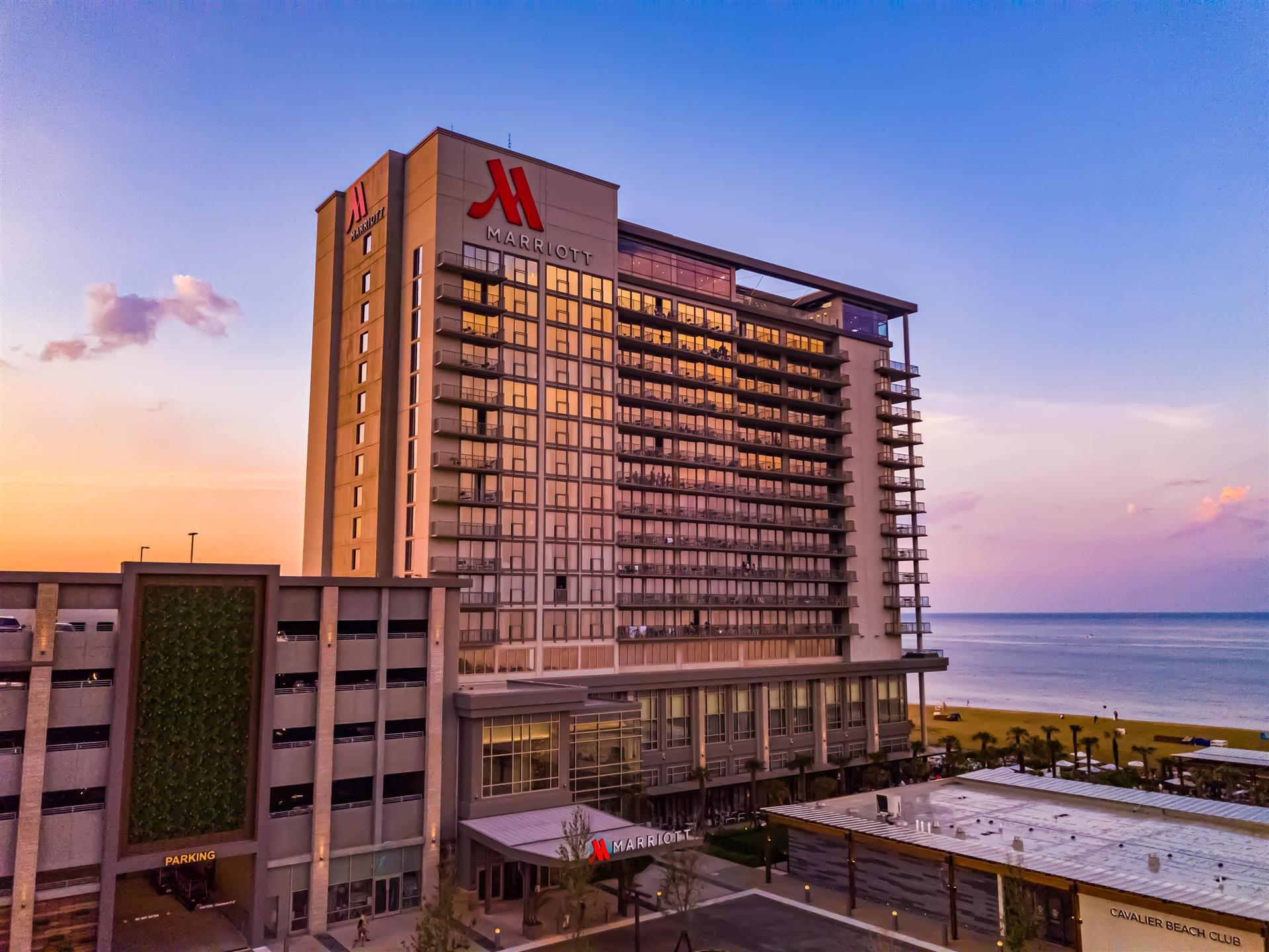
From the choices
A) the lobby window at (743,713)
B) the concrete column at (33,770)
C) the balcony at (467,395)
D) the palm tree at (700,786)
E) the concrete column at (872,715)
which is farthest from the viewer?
the concrete column at (872,715)

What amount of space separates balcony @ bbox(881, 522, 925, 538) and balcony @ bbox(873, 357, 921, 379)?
56.9ft

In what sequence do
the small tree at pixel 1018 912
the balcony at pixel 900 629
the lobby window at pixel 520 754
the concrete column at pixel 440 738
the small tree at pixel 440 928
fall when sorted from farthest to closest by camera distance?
1. the balcony at pixel 900 629
2. the lobby window at pixel 520 754
3. the concrete column at pixel 440 738
4. the small tree at pixel 1018 912
5. the small tree at pixel 440 928

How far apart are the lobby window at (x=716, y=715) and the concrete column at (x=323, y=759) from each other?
3825 cm

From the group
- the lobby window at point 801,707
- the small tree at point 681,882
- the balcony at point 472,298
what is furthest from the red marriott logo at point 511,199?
the lobby window at point 801,707

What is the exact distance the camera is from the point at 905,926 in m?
47.6

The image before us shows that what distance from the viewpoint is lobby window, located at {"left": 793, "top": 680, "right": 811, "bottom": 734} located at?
8456cm

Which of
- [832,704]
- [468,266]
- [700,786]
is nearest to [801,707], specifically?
[832,704]

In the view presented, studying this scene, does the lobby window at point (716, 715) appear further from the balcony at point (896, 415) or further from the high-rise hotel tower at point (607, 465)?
the balcony at point (896, 415)

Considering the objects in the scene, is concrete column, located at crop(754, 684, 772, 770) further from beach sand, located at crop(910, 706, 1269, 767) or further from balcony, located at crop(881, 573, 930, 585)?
beach sand, located at crop(910, 706, 1269, 767)

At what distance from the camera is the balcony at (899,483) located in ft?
324

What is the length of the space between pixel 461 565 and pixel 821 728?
42.2m

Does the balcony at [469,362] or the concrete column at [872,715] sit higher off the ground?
the balcony at [469,362]

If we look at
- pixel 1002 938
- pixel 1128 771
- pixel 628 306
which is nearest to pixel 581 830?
pixel 1002 938

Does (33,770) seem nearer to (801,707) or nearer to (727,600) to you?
(727,600)
